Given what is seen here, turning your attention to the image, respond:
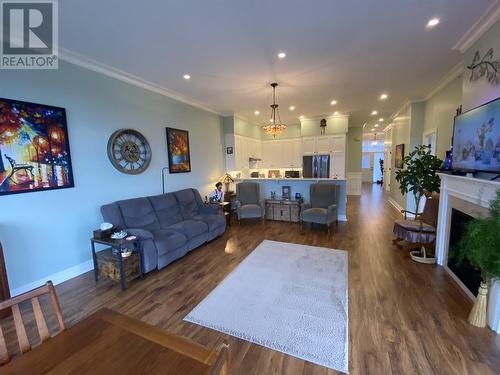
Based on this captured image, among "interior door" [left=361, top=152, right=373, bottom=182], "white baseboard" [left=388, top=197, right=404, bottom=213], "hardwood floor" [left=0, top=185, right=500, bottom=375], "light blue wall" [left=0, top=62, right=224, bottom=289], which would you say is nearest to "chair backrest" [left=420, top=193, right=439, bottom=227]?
"hardwood floor" [left=0, top=185, right=500, bottom=375]

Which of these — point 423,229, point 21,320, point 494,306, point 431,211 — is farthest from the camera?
point 431,211

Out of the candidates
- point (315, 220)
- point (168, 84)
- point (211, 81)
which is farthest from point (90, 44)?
point (315, 220)

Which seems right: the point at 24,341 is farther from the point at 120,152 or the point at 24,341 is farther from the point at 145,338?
the point at 120,152

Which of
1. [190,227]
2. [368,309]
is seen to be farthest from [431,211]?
[190,227]

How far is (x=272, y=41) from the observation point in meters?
2.70

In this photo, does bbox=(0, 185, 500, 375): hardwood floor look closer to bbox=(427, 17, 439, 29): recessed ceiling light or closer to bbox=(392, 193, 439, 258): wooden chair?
bbox=(392, 193, 439, 258): wooden chair

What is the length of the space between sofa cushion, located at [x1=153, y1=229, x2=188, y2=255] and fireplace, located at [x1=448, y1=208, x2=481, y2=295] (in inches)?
137

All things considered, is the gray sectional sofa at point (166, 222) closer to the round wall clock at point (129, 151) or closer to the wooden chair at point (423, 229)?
the round wall clock at point (129, 151)

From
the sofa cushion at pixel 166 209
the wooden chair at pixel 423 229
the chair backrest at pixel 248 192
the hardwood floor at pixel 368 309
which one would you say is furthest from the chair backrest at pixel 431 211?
the sofa cushion at pixel 166 209

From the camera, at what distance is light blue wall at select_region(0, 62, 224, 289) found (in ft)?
8.36

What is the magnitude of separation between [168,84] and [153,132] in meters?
0.91

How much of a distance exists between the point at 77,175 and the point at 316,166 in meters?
6.37

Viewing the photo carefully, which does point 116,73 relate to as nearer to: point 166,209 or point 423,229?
point 166,209

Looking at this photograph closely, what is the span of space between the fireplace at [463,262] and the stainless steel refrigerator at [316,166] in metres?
4.51
